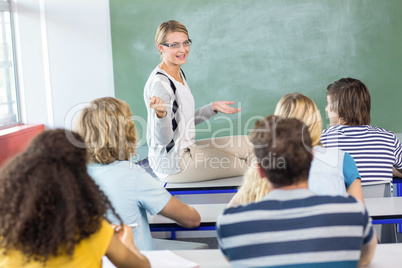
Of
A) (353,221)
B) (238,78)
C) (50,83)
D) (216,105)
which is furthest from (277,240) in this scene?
(50,83)

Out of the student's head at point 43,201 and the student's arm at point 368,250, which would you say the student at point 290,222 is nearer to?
the student's arm at point 368,250

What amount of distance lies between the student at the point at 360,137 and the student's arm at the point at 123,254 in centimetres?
155

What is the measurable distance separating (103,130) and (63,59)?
3.84 meters

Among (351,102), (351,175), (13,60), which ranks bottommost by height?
(351,175)

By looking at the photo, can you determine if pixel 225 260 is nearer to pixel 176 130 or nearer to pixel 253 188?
pixel 253 188

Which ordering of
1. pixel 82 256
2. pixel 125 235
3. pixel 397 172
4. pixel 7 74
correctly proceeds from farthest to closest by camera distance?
pixel 7 74 → pixel 397 172 → pixel 125 235 → pixel 82 256

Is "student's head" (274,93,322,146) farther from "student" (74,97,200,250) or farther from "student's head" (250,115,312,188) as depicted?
"student's head" (250,115,312,188)

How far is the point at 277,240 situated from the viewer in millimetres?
1328

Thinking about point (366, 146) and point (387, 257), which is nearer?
point (387, 257)

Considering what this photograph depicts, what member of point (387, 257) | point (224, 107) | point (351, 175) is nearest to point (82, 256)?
point (387, 257)

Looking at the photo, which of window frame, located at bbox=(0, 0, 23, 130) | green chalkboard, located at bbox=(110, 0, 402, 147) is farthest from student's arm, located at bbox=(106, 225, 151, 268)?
green chalkboard, located at bbox=(110, 0, 402, 147)

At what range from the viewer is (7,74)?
17.6ft

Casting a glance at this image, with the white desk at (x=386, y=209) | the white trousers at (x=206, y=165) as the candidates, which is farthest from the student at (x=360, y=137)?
the white trousers at (x=206, y=165)

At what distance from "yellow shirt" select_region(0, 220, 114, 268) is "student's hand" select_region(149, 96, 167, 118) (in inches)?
57.2
